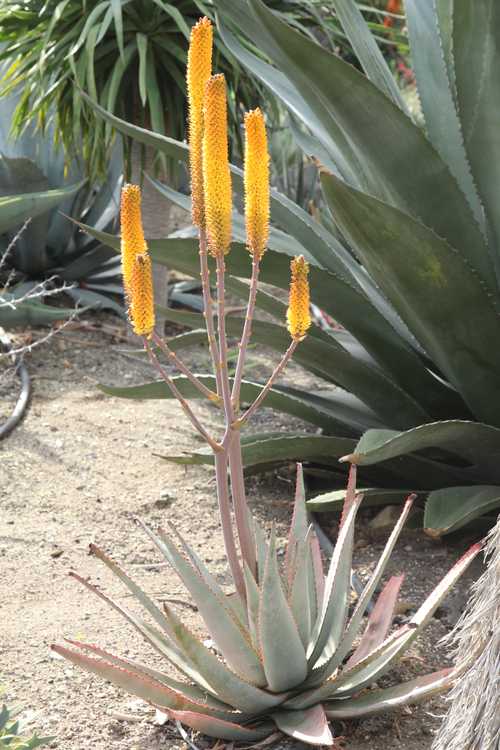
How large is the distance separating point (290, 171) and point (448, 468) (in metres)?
4.56

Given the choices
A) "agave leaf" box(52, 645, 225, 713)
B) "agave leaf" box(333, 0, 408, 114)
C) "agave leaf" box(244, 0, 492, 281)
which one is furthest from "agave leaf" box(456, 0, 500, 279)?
"agave leaf" box(52, 645, 225, 713)

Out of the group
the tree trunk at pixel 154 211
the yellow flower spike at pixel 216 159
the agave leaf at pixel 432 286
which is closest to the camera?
the yellow flower spike at pixel 216 159

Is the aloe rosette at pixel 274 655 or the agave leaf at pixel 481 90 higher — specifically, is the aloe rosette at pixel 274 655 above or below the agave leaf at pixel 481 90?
below

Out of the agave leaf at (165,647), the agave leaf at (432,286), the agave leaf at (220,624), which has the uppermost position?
the agave leaf at (432,286)

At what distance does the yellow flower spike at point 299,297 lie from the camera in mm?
1736

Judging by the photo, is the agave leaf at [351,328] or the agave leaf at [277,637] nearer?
the agave leaf at [277,637]

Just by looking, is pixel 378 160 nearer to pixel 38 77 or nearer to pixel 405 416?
pixel 405 416

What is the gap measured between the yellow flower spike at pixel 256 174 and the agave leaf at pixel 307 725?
0.93m

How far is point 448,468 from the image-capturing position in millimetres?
2984

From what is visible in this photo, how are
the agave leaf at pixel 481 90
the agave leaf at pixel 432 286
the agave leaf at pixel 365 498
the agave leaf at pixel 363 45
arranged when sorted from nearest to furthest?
the agave leaf at pixel 432 286
the agave leaf at pixel 481 90
the agave leaf at pixel 365 498
the agave leaf at pixel 363 45

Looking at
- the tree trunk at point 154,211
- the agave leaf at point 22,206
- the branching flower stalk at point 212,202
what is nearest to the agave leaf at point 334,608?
the branching flower stalk at point 212,202

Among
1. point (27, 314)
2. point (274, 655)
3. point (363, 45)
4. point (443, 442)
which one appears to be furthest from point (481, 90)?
point (27, 314)

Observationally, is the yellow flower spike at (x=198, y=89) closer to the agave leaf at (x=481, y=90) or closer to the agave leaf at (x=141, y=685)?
the agave leaf at (x=141, y=685)

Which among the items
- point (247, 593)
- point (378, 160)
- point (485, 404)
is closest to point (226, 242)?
point (247, 593)
